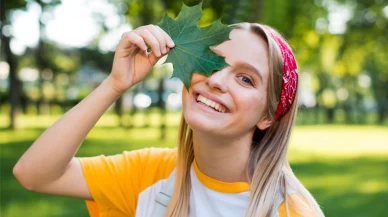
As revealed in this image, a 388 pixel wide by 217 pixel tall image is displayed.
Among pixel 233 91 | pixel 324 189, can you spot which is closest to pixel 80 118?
pixel 233 91

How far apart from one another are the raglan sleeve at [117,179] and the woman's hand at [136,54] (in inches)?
14.2

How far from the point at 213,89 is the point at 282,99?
390 mm

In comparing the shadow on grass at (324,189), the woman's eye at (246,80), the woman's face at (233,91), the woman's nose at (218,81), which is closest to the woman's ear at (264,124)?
the woman's face at (233,91)

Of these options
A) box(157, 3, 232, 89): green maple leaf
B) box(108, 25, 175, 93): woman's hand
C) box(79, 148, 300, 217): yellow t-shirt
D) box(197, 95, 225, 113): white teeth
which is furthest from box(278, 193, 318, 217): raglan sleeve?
box(108, 25, 175, 93): woman's hand

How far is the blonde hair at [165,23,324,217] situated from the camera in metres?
2.45

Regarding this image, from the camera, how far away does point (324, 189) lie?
1090 centimetres

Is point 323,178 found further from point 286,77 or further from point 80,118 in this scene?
point 80,118

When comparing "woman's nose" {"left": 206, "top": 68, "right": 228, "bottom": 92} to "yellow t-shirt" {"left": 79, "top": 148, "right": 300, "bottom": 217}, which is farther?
"yellow t-shirt" {"left": 79, "top": 148, "right": 300, "bottom": 217}

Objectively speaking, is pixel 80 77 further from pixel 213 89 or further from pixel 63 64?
pixel 213 89

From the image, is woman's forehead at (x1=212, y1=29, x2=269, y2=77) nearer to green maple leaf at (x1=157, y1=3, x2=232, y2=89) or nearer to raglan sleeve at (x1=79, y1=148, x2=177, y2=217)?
green maple leaf at (x1=157, y1=3, x2=232, y2=89)

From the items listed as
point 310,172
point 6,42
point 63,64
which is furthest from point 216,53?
point 63,64

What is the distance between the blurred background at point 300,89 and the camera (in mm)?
8734

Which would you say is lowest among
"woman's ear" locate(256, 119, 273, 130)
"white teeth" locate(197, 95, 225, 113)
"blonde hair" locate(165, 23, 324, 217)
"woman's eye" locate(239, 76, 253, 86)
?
"blonde hair" locate(165, 23, 324, 217)

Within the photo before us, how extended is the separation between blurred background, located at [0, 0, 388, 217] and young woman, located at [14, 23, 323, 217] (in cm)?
45
